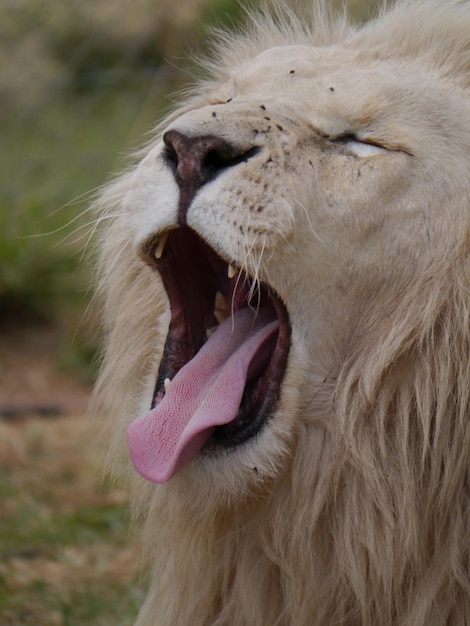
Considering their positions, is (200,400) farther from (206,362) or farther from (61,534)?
(61,534)

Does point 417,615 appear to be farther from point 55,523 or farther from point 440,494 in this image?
point 55,523

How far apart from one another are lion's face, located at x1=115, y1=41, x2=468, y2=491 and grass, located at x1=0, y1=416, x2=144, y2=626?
3.15 feet

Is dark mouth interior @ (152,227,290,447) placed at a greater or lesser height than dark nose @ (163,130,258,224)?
lesser

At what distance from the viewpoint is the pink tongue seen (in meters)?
1.82

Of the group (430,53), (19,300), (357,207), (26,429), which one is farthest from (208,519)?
(19,300)

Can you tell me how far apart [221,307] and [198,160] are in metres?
0.43

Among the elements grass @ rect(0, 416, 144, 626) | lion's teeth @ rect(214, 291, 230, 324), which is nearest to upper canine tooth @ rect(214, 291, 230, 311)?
lion's teeth @ rect(214, 291, 230, 324)

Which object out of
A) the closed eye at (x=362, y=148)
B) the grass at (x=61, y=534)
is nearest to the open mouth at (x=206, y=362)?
the closed eye at (x=362, y=148)

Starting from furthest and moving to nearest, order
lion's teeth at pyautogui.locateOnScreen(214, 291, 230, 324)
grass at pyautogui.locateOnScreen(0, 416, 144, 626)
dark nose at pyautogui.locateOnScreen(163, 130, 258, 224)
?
grass at pyautogui.locateOnScreen(0, 416, 144, 626), lion's teeth at pyautogui.locateOnScreen(214, 291, 230, 324), dark nose at pyautogui.locateOnScreen(163, 130, 258, 224)

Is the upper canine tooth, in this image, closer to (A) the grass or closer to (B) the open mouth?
(B) the open mouth

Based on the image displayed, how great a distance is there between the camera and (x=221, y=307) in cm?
211

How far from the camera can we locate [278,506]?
1.87 m

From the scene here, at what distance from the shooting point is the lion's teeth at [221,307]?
6.88 ft

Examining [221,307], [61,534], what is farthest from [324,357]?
[61,534]
